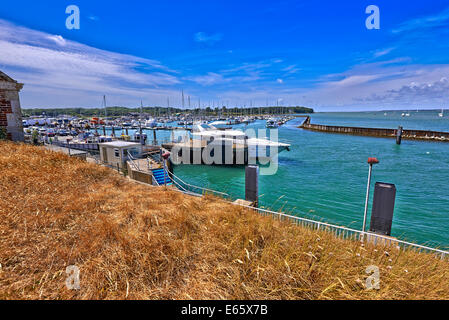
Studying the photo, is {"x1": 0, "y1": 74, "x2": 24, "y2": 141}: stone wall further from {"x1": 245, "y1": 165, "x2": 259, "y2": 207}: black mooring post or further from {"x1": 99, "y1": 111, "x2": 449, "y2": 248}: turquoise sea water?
{"x1": 99, "y1": 111, "x2": 449, "y2": 248}: turquoise sea water

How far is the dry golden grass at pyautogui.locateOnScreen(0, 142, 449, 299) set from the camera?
127 inches

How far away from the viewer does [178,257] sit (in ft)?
13.0

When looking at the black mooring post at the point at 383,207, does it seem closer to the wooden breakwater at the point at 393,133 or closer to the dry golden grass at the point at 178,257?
the dry golden grass at the point at 178,257

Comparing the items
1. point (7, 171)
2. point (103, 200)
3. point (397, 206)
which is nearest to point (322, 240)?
point (103, 200)

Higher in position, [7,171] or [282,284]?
[7,171]

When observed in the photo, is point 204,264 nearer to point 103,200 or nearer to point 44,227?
point 44,227

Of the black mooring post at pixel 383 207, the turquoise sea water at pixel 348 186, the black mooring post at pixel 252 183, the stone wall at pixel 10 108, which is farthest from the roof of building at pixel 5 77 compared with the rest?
the black mooring post at pixel 383 207

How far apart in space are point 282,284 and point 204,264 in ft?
4.54

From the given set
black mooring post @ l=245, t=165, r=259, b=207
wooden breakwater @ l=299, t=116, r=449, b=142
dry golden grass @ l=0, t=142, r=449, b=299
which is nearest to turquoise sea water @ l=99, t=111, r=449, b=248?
black mooring post @ l=245, t=165, r=259, b=207

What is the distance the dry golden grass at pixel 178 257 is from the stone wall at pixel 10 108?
28.6ft

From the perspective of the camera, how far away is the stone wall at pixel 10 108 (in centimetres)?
1160

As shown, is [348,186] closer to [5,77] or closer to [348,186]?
[348,186]

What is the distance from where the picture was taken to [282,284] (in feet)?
11.0
